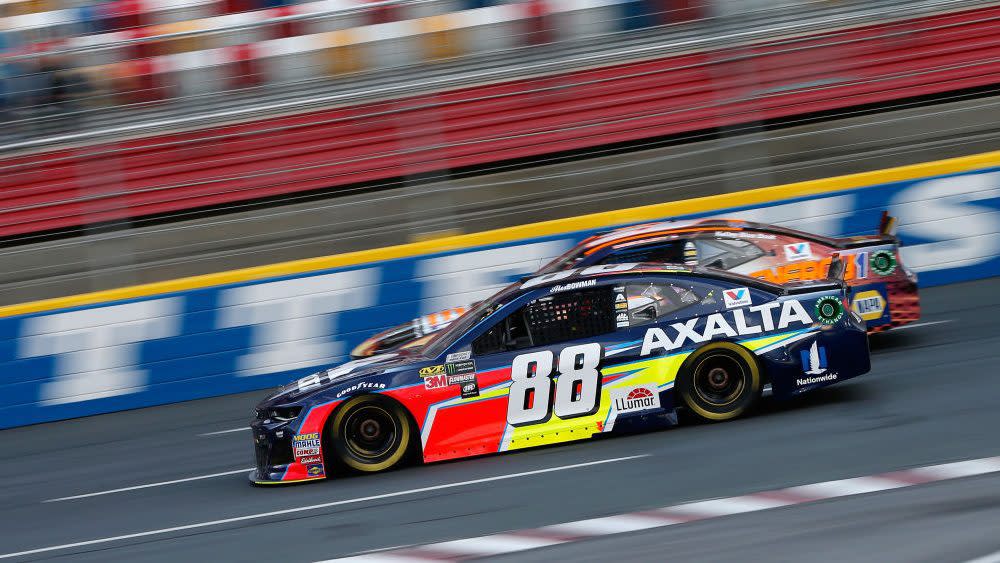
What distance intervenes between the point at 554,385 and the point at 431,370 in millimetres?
835

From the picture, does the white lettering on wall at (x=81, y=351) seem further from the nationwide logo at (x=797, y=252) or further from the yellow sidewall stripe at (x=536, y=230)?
the nationwide logo at (x=797, y=252)

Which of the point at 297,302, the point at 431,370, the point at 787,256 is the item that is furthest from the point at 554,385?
the point at 297,302

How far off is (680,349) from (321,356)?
5147 mm

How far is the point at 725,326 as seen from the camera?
774 centimetres

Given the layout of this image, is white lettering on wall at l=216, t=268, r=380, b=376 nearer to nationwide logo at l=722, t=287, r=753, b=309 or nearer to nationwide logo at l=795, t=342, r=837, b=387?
nationwide logo at l=722, t=287, r=753, b=309

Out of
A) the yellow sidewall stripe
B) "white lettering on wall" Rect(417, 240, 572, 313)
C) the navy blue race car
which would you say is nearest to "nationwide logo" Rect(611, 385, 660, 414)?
the navy blue race car

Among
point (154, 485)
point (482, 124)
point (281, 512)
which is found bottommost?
point (281, 512)

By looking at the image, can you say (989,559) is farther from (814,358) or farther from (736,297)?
(736,297)

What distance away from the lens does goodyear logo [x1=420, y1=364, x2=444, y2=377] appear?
7.68 m

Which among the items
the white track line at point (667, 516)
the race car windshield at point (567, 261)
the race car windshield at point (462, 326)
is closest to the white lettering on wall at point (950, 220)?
the race car windshield at point (567, 261)

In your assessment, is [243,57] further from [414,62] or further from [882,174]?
[882,174]

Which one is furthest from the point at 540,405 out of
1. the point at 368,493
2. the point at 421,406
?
the point at 368,493

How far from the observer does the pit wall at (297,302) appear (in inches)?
463

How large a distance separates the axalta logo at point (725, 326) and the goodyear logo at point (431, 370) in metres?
1.35
